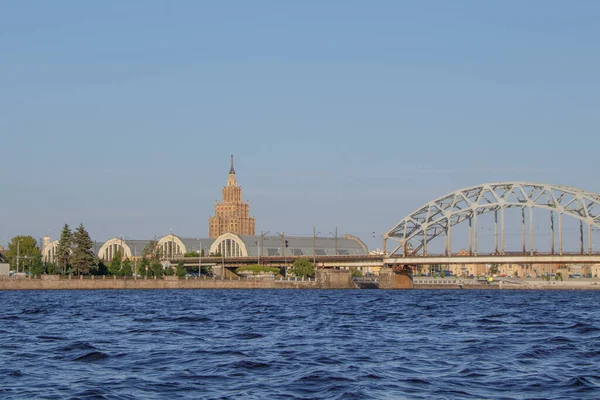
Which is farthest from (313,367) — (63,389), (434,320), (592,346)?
(434,320)

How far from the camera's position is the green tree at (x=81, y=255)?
16912 centimetres

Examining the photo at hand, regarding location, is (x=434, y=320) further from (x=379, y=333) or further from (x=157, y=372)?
(x=157, y=372)

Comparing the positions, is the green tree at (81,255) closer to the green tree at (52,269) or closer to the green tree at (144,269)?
the green tree at (52,269)

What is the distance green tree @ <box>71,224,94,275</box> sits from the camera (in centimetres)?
16912

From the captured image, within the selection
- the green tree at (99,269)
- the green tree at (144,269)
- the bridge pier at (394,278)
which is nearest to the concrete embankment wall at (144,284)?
the green tree at (99,269)

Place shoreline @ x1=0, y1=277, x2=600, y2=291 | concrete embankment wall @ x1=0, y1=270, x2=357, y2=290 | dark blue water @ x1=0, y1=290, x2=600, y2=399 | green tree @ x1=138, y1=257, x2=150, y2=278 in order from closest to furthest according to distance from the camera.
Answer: dark blue water @ x1=0, y1=290, x2=600, y2=399 → shoreline @ x1=0, y1=277, x2=600, y2=291 → concrete embankment wall @ x1=0, y1=270, x2=357, y2=290 → green tree @ x1=138, y1=257, x2=150, y2=278

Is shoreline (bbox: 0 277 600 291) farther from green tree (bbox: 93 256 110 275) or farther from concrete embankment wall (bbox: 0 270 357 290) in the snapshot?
green tree (bbox: 93 256 110 275)

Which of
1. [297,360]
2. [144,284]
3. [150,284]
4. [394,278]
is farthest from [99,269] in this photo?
[297,360]

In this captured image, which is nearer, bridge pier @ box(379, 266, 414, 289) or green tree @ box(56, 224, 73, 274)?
green tree @ box(56, 224, 73, 274)

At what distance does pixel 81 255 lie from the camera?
169875 millimetres

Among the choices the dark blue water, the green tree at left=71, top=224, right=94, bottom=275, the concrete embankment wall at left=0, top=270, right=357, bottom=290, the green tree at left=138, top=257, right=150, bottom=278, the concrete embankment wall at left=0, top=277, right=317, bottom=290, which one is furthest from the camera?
the green tree at left=138, top=257, right=150, bottom=278

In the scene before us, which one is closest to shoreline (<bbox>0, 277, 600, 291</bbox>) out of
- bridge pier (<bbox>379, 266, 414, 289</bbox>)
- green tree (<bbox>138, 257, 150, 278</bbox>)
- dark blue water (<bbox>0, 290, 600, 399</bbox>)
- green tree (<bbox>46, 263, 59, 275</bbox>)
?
bridge pier (<bbox>379, 266, 414, 289</bbox>)

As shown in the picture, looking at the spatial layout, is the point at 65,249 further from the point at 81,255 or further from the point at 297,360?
the point at 297,360

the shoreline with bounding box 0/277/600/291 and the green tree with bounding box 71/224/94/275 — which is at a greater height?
the green tree with bounding box 71/224/94/275
